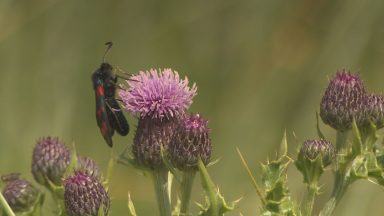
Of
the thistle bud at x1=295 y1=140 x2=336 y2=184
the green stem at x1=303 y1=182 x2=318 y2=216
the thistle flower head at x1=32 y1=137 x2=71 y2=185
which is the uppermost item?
the thistle bud at x1=295 y1=140 x2=336 y2=184

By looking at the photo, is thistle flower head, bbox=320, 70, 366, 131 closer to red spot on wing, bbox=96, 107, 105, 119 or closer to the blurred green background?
red spot on wing, bbox=96, 107, 105, 119

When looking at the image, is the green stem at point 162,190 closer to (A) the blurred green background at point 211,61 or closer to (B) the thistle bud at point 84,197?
(B) the thistle bud at point 84,197

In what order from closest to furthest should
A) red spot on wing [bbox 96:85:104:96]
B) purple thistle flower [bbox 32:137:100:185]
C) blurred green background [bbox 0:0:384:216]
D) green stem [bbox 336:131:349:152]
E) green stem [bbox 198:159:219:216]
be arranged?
green stem [bbox 198:159:219:216], green stem [bbox 336:131:349:152], red spot on wing [bbox 96:85:104:96], purple thistle flower [bbox 32:137:100:185], blurred green background [bbox 0:0:384:216]

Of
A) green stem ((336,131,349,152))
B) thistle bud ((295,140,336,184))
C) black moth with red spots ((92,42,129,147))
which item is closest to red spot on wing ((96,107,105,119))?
black moth with red spots ((92,42,129,147))

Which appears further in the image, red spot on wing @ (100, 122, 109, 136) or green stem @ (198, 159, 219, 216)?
red spot on wing @ (100, 122, 109, 136)

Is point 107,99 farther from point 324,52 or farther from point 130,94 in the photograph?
point 324,52

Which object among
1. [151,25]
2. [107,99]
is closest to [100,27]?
[151,25]

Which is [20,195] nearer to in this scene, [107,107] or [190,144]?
[107,107]
